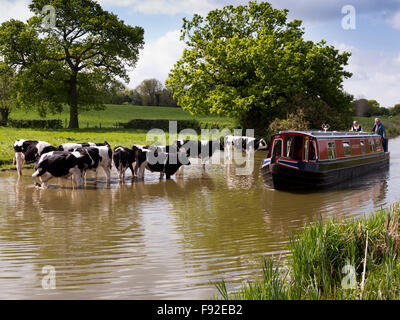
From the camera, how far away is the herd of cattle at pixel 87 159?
14750 millimetres

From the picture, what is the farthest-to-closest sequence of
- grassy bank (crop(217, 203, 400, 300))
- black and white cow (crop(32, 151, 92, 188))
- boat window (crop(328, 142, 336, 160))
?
boat window (crop(328, 142, 336, 160)) < black and white cow (crop(32, 151, 92, 188)) < grassy bank (crop(217, 203, 400, 300))

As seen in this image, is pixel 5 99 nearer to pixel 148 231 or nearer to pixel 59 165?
pixel 59 165

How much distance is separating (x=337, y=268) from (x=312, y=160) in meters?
10.6

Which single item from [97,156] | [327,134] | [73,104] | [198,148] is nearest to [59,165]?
[97,156]

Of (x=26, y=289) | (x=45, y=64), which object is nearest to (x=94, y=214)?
(x=26, y=289)

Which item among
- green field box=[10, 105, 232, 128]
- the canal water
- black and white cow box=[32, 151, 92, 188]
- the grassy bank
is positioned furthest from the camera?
green field box=[10, 105, 232, 128]

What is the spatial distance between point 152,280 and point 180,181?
11.2 meters

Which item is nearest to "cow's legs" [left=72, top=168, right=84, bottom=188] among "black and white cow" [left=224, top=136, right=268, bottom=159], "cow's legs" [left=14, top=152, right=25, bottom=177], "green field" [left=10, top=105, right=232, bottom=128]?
"cow's legs" [left=14, top=152, right=25, bottom=177]

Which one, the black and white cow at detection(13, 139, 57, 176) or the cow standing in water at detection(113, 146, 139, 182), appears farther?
the black and white cow at detection(13, 139, 57, 176)

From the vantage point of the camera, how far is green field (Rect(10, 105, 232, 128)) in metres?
61.7

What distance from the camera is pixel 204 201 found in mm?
13469

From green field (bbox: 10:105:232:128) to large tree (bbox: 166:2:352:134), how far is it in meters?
19.7

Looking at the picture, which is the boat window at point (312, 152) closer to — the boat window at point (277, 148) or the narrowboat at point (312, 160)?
the narrowboat at point (312, 160)

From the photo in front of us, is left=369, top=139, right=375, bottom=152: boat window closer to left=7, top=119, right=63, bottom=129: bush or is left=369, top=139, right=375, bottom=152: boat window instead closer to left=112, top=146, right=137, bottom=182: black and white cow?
left=112, top=146, right=137, bottom=182: black and white cow
